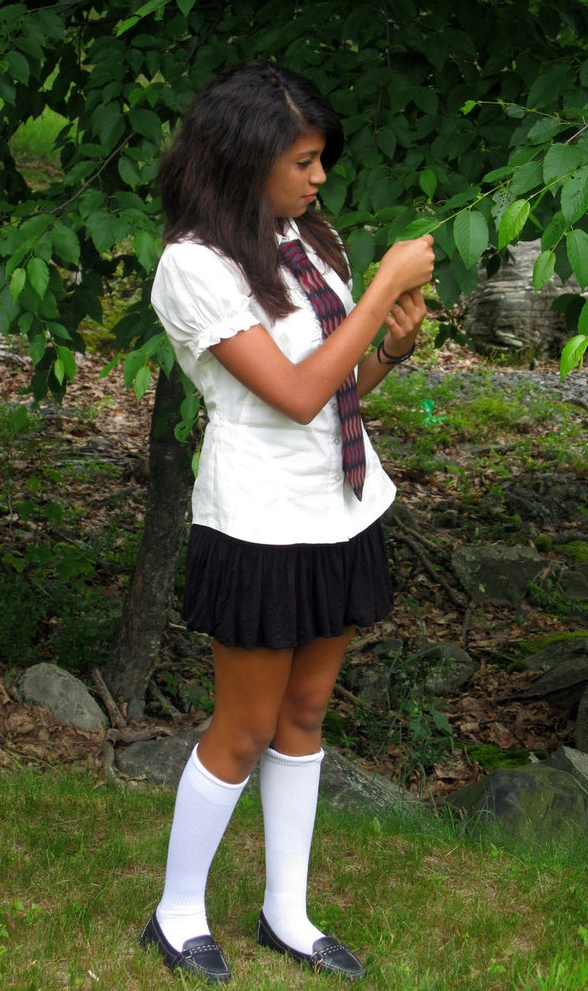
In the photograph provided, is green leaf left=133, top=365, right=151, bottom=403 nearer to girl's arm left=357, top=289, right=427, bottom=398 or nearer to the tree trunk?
girl's arm left=357, top=289, right=427, bottom=398

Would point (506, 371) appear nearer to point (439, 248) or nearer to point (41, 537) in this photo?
point (41, 537)

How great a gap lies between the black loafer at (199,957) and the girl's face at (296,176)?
60.2 inches

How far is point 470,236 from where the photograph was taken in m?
2.15

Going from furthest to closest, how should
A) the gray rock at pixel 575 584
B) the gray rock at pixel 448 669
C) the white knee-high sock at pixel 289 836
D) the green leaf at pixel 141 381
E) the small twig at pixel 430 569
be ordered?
the gray rock at pixel 575 584, the small twig at pixel 430 569, the gray rock at pixel 448 669, the green leaf at pixel 141 381, the white knee-high sock at pixel 289 836

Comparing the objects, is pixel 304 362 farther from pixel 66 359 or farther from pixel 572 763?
pixel 572 763

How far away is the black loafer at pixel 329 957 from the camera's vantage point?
2268 millimetres

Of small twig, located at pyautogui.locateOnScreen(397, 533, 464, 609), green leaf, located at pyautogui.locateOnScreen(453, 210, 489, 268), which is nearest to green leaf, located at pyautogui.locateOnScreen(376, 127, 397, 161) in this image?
green leaf, located at pyautogui.locateOnScreen(453, 210, 489, 268)

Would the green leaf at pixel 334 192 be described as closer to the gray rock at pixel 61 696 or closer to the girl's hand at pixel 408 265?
the girl's hand at pixel 408 265

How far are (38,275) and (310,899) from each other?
5.58 ft

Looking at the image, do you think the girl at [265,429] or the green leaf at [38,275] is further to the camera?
the green leaf at [38,275]

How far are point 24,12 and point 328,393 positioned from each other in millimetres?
1922

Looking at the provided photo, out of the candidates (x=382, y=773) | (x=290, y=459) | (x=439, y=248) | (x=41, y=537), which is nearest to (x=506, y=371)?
(x=41, y=537)

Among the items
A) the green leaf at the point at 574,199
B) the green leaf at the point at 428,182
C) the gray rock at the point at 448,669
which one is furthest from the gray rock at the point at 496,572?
the green leaf at the point at 574,199

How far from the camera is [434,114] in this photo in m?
3.16
